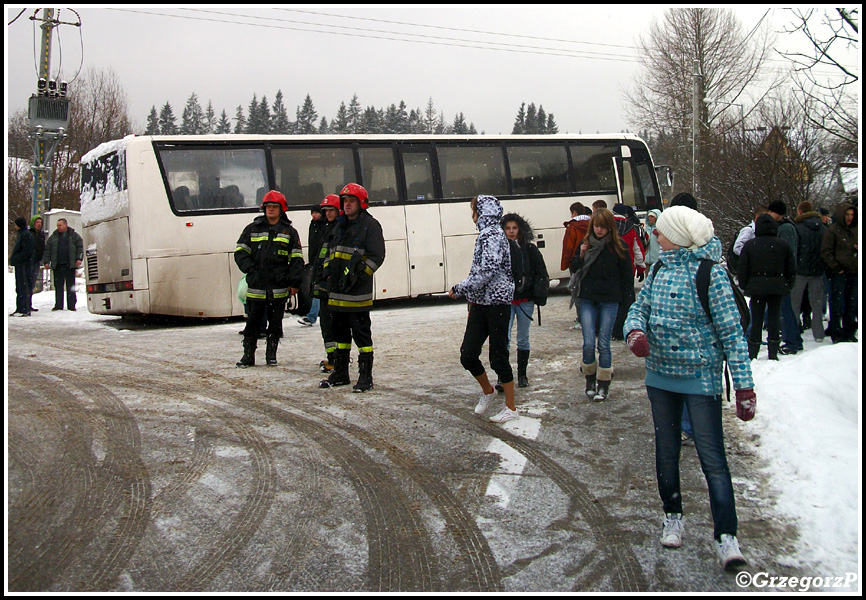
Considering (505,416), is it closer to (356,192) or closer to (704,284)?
(356,192)

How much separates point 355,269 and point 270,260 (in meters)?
1.77

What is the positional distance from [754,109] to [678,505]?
53.5 ft

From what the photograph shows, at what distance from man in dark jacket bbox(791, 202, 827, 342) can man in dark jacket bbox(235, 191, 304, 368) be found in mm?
6360

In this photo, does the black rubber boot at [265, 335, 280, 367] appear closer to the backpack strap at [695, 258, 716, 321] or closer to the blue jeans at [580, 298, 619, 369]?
the blue jeans at [580, 298, 619, 369]

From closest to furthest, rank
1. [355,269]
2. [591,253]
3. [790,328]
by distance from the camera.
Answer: [591,253], [355,269], [790,328]

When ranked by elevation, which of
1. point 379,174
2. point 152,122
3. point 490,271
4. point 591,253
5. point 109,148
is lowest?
point 490,271

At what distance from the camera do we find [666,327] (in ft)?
13.5

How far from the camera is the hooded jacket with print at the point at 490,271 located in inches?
258

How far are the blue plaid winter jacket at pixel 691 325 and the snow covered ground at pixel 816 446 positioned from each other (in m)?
1.01

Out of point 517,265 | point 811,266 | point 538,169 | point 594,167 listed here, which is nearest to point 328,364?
point 517,265

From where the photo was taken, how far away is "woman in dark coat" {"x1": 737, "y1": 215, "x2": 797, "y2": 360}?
8867 mm

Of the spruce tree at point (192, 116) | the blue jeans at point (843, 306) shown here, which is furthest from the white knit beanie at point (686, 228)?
the spruce tree at point (192, 116)

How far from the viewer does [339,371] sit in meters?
8.19

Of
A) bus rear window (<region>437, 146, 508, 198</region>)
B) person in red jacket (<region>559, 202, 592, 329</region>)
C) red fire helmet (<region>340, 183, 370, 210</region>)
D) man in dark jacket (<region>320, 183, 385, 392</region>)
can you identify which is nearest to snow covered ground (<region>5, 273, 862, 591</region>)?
person in red jacket (<region>559, 202, 592, 329</region>)
